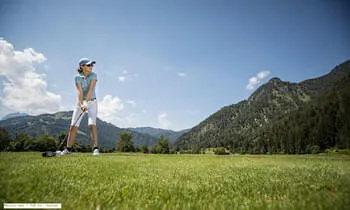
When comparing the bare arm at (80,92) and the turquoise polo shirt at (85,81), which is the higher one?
the turquoise polo shirt at (85,81)

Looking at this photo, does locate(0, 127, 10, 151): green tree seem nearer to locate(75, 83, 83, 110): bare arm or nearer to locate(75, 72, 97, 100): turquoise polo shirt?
locate(75, 72, 97, 100): turquoise polo shirt

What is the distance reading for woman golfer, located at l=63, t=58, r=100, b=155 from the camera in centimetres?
1117

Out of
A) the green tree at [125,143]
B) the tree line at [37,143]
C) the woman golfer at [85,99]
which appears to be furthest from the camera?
the green tree at [125,143]

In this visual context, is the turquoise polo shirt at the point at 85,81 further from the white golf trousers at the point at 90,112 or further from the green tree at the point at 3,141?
the green tree at the point at 3,141

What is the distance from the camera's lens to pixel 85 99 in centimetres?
1177

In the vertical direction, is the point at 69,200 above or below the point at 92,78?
below

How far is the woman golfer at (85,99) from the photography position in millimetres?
11172

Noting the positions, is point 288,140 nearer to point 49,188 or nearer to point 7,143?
point 7,143

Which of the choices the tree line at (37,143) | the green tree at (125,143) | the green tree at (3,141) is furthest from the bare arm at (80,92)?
the green tree at (125,143)

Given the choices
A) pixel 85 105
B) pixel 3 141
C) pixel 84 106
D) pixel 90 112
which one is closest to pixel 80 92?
pixel 85 105

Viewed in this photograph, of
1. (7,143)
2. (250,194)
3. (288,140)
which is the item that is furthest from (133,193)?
(288,140)

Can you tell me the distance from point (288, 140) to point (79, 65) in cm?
16546

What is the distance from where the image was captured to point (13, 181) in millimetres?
3822

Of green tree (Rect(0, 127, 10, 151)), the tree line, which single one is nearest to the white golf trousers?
the tree line
